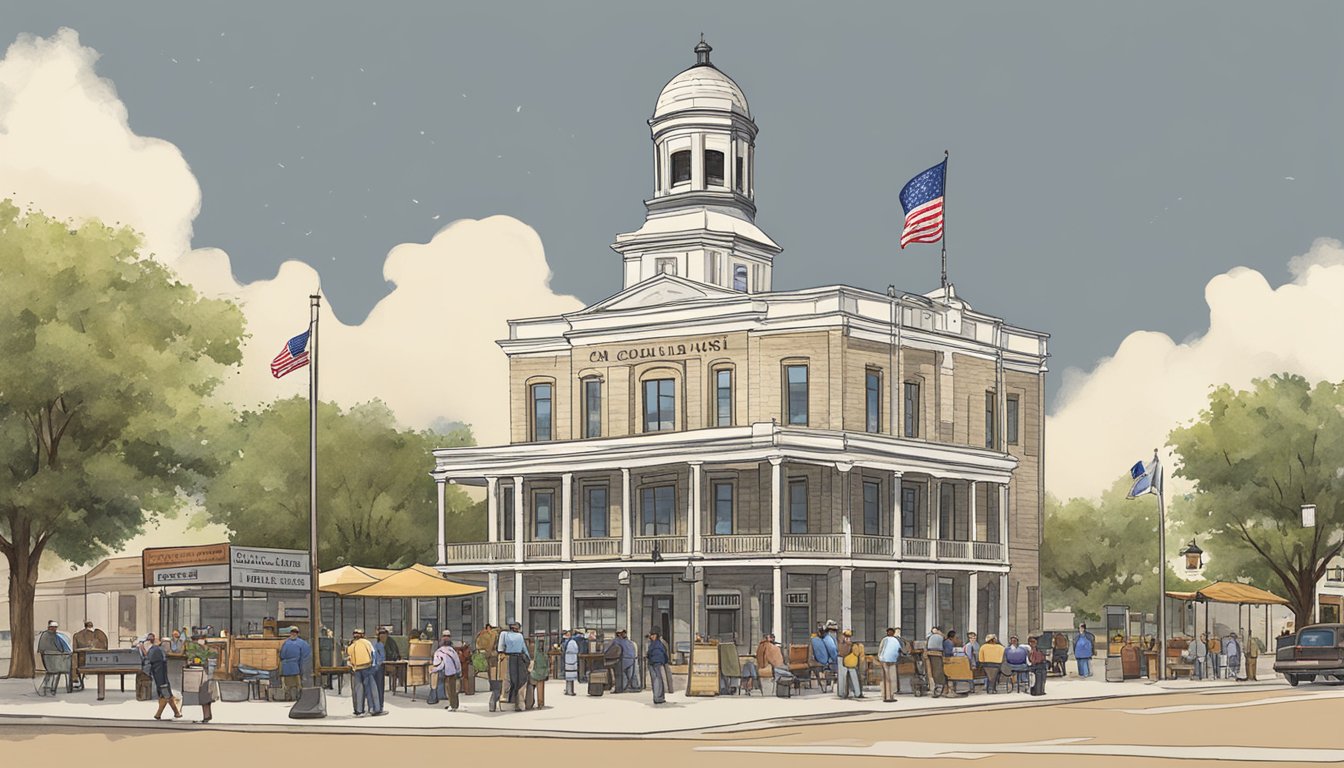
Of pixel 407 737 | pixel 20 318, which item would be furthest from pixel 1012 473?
pixel 407 737

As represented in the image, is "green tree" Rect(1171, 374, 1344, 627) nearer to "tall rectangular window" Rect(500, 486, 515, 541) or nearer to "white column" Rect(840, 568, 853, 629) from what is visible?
"white column" Rect(840, 568, 853, 629)

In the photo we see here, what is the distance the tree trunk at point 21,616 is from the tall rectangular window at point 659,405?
22.6 meters

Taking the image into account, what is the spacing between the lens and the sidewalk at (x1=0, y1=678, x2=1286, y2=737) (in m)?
32.4

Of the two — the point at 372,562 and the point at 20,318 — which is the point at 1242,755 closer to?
the point at 20,318

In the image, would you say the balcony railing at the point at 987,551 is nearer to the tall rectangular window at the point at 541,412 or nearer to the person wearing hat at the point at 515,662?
the tall rectangular window at the point at 541,412

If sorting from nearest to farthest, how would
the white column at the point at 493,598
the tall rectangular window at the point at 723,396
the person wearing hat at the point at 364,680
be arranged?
the person wearing hat at the point at 364,680
the white column at the point at 493,598
the tall rectangular window at the point at 723,396

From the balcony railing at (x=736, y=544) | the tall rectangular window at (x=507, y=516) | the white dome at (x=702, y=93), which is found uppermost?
the white dome at (x=702, y=93)

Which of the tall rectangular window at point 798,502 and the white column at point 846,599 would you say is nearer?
the white column at point 846,599

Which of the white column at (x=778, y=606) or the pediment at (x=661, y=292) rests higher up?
the pediment at (x=661, y=292)

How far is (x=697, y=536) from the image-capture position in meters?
62.7

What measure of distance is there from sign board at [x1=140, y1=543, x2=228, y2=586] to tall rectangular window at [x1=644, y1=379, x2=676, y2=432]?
27.5 m

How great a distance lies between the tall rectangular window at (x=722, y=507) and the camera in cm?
6612

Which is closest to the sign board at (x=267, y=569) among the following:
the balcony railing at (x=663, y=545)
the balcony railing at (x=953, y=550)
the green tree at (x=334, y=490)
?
the balcony railing at (x=663, y=545)

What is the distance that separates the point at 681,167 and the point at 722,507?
17.8 m
